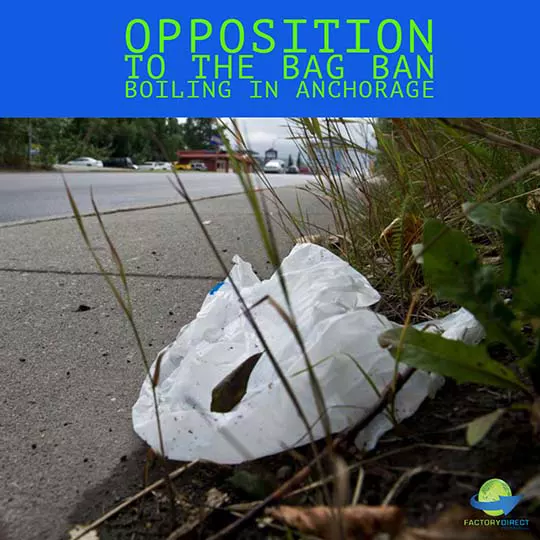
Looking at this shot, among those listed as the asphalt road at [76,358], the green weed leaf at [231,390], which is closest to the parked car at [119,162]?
the asphalt road at [76,358]

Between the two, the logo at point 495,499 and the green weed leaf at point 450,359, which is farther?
the green weed leaf at point 450,359

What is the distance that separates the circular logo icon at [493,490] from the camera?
26.7 inches

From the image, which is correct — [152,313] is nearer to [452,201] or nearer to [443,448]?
[452,201]

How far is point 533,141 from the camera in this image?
1.83 m

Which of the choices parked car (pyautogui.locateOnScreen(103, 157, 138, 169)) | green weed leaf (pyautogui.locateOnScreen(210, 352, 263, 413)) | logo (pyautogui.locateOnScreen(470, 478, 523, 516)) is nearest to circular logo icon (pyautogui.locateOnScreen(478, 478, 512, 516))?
logo (pyautogui.locateOnScreen(470, 478, 523, 516))

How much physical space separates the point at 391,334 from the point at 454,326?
275 millimetres

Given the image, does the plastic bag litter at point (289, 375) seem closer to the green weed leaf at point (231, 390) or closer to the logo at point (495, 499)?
the green weed leaf at point (231, 390)

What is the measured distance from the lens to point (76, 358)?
5.12ft

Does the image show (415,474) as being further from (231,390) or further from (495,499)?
(231,390)

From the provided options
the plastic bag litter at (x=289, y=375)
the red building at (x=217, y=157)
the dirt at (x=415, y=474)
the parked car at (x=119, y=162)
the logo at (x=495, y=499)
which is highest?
the parked car at (x=119, y=162)

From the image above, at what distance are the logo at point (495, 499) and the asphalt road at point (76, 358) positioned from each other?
0.57 m

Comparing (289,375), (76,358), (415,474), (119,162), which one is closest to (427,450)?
(415,474)

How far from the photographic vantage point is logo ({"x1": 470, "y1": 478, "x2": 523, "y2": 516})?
66cm

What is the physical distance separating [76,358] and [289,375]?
0.74 m
